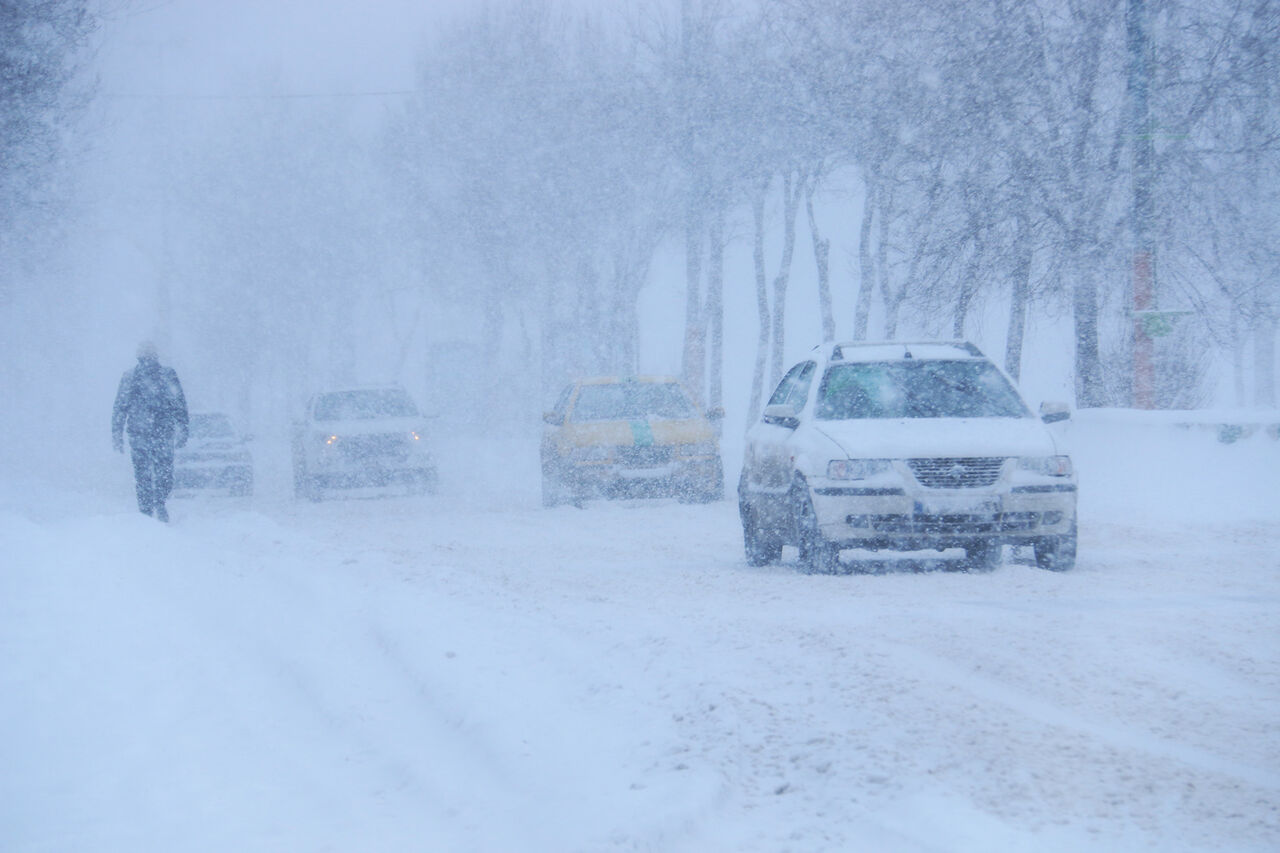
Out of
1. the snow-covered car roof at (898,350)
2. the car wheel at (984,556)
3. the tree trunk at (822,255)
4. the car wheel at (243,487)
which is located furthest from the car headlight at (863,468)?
the tree trunk at (822,255)

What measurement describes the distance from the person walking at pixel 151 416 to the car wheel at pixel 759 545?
6125 millimetres

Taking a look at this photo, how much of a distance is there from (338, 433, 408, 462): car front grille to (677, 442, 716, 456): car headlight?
5.01m

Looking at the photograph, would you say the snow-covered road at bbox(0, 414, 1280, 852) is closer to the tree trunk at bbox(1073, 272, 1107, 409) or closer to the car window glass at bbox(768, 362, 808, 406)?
the car window glass at bbox(768, 362, 808, 406)

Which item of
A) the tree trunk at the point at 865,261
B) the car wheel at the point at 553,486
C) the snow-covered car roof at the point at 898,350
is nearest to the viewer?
the snow-covered car roof at the point at 898,350

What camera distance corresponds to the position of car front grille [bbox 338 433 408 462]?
765 inches

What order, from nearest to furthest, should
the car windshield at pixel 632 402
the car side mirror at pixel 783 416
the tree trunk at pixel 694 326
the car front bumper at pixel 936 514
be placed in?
the car front bumper at pixel 936 514 → the car side mirror at pixel 783 416 → the car windshield at pixel 632 402 → the tree trunk at pixel 694 326

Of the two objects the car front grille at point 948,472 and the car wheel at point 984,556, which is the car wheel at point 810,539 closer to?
the car front grille at point 948,472

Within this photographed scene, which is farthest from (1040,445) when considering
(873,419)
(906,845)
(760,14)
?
(760,14)

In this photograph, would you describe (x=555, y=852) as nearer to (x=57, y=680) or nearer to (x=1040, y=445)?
(x=57, y=680)

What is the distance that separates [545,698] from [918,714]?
5.42 feet

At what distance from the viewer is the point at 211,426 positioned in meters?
23.7

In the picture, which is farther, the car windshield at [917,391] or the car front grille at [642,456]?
the car front grille at [642,456]

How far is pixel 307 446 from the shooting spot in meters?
19.8

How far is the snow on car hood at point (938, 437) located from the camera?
937 centimetres
